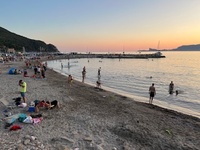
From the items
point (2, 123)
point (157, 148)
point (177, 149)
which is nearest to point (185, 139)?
point (177, 149)

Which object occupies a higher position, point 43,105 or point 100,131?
point 43,105

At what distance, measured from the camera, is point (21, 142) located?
6.82 m

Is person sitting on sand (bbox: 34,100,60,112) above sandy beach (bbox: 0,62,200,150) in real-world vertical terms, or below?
above

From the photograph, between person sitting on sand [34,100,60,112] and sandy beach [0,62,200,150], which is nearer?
sandy beach [0,62,200,150]

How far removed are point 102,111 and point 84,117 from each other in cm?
163

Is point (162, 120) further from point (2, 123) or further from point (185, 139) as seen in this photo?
point (2, 123)

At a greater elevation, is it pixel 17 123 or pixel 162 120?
pixel 17 123

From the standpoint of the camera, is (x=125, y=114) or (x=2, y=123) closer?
(x=2, y=123)

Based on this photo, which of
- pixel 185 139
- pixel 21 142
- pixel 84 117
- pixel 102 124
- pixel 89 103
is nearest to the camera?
pixel 21 142

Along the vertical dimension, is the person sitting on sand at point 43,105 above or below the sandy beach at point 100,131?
above

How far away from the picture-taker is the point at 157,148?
24.0ft

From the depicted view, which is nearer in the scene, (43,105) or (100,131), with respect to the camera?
(100,131)

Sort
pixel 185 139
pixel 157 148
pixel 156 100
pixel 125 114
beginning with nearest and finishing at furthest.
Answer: pixel 157 148, pixel 185 139, pixel 125 114, pixel 156 100

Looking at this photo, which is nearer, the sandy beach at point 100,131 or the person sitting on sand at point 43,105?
the sandy beach at point 100,131
